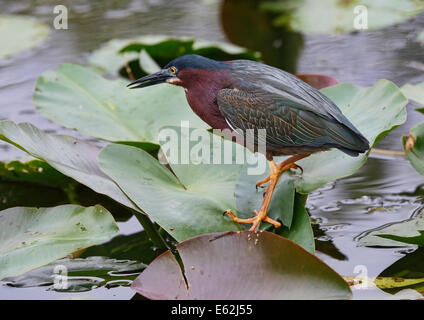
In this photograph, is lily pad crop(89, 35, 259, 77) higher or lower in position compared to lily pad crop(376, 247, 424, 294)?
higher

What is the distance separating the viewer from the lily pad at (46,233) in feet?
8.12

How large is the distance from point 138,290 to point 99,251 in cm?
59

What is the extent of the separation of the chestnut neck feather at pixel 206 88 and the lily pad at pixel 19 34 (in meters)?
2.67

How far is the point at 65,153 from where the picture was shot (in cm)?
296

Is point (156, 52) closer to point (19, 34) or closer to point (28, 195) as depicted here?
point (19, 34)

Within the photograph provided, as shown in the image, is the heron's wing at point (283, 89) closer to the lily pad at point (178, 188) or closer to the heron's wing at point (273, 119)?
the heron's wing at point (273, 119)

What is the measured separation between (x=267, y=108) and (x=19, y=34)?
3235 millimetres

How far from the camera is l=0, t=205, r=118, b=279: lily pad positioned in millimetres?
2475

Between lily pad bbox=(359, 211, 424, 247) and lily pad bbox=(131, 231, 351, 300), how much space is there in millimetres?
473

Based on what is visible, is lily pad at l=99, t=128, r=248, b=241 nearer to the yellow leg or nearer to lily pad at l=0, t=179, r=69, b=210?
the yellow leg

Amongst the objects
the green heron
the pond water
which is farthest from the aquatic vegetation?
the pond water

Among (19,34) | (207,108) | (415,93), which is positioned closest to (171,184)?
(207,108)

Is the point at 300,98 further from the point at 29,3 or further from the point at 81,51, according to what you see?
the point at 29,3
